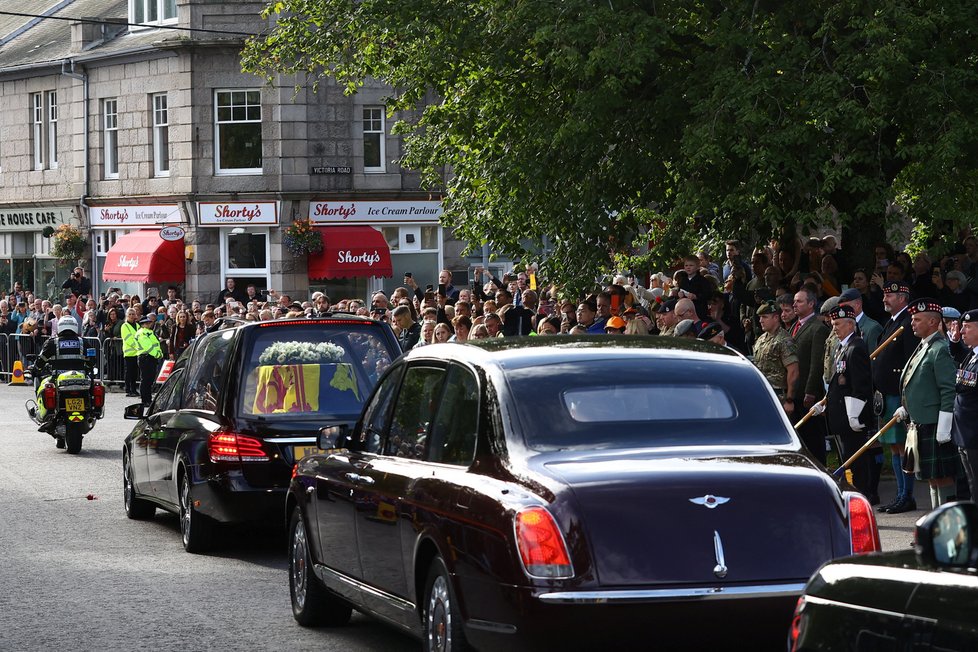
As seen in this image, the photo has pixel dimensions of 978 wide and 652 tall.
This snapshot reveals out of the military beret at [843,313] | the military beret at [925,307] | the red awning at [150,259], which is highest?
the red awning at [150,259]

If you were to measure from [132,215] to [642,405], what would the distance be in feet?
122

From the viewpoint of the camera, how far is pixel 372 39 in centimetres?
2159

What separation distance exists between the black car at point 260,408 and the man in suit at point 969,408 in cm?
388

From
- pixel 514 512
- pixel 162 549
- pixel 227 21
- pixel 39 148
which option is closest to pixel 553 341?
pixel 514 512

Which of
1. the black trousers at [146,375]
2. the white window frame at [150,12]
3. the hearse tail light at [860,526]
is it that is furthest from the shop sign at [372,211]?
the hearse tail light at [860,526]

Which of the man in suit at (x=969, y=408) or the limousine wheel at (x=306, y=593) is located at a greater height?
the man in suit at (x=969, y=408)

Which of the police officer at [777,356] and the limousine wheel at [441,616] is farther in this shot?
the police officer at [777,356]

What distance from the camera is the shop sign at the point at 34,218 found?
45.7 meters

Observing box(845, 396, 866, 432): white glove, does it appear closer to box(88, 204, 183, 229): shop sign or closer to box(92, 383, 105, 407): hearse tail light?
box(92, 383, 105, 407): hearse tail light

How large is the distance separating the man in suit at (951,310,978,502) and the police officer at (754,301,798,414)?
3041 millimetres

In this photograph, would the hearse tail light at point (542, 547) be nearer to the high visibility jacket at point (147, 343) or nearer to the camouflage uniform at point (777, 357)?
the camouflage uniform at point (777, 357)

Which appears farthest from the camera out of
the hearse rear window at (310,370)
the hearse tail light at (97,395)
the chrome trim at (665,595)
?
the hearse tail light at (97,395)

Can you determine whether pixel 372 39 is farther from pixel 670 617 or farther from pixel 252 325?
pixel 670 617

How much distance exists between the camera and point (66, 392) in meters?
A: 20.0
